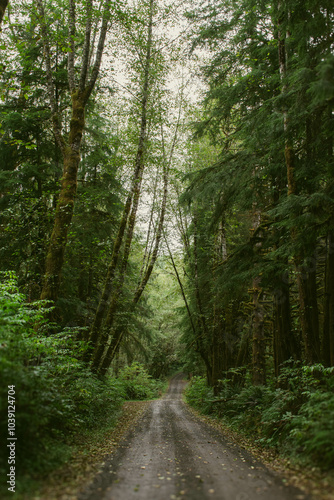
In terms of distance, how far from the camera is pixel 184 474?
4.35 m

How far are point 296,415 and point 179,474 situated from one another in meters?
2.64

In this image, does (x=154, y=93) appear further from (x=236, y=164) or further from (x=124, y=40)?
(x=236, y=164)

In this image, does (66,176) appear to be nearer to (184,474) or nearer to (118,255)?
(118,255)

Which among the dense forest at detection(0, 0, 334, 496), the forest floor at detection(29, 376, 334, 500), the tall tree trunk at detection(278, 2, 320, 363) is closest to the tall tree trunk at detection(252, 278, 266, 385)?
the dense forest at detection(0, 0, 334, 496)

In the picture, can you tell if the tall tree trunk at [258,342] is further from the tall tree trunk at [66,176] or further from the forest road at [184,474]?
the tall tree trunk at [66,176]

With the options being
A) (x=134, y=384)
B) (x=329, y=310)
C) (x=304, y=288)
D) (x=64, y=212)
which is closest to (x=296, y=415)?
(x=329, y=310)

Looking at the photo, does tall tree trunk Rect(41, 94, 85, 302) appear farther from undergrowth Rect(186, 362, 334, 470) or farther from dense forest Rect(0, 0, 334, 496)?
undergrowth Rect(186, 362, 334, 470)

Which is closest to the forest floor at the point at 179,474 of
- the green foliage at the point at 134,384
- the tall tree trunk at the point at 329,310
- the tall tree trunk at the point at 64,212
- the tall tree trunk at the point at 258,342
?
the tall tree trunk at the point at 329,310

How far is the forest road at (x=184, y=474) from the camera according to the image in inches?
136

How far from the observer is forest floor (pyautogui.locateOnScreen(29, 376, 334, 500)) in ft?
11.1

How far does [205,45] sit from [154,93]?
3.11m

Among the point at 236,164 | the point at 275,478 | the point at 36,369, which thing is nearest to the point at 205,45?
the point at 236,164

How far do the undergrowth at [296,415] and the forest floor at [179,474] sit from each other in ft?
0.91

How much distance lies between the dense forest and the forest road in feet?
2.39
